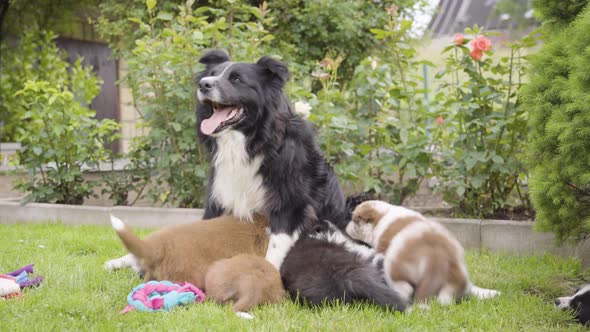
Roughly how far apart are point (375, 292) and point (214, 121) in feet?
4.98

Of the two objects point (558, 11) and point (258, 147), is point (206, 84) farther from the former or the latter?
point (558, 11)

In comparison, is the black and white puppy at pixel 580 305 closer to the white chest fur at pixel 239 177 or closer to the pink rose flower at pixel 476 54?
the white chest fur at pixel 239 177

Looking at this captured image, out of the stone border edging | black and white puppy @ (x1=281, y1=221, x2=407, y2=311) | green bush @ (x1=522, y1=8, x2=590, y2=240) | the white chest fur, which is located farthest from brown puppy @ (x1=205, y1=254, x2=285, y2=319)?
the stone border edging

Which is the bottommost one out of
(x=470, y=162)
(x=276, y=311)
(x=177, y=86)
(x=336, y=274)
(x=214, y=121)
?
(x=276, y=311)

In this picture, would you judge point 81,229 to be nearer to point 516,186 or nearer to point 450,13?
point 516,186

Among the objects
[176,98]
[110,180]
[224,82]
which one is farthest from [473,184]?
[110,180]

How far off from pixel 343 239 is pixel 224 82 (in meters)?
1.22

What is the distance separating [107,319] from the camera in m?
2.67

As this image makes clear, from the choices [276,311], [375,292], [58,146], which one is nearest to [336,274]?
[375,292]

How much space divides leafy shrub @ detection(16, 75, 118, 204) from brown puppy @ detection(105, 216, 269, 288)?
3071 millimetres

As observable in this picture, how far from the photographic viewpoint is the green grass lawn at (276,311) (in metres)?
2.61

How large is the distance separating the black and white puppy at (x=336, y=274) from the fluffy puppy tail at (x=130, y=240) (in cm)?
78

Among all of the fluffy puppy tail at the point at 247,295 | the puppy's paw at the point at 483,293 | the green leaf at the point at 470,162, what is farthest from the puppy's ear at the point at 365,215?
the green leaf at the point at 470,162

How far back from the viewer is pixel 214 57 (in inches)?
156
